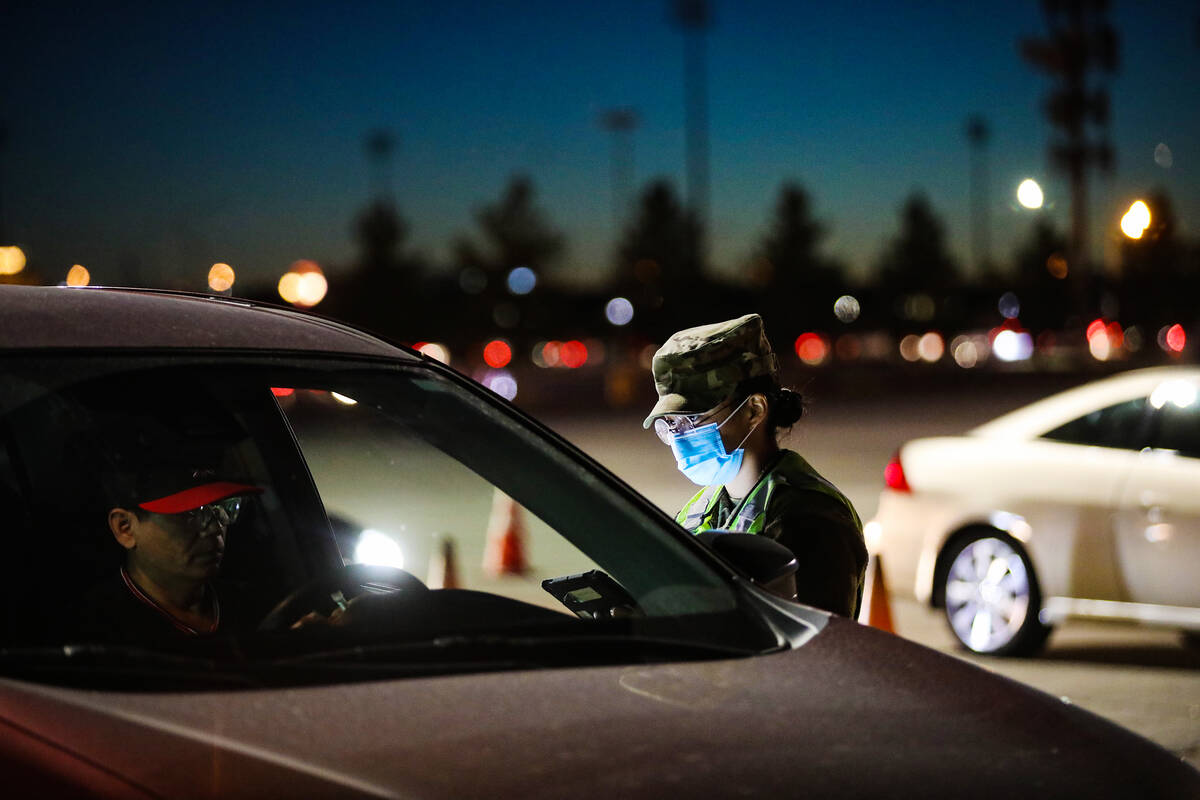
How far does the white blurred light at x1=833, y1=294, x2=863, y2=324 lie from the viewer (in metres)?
136

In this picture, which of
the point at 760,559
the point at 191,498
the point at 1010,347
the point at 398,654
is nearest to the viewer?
the point at 398,654

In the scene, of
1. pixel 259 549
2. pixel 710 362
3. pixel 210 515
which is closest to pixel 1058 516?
pixel 710 362

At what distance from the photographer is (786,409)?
3961 millimetres

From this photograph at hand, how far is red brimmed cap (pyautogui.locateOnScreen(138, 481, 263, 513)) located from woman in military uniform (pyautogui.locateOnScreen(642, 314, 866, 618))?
116 cm

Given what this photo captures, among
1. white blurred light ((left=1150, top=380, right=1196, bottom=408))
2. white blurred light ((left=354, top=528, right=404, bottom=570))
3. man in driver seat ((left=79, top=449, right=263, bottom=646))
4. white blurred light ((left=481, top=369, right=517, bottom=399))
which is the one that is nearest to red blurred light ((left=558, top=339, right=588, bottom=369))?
white blurred light ((left=481, top=369, right=517, bottom=399))

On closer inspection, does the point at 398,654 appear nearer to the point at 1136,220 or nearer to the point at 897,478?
the point at 897,478

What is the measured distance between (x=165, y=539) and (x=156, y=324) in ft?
2.08

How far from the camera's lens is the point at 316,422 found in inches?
1406

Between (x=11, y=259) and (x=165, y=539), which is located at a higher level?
(x=11, y=259)

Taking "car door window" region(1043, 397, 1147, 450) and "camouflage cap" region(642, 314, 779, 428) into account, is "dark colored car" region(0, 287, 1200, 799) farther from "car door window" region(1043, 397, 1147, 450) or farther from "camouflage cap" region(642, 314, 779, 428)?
"car door window" region(1043, 397, 1147, 450)

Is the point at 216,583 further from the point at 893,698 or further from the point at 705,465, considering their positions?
the point at 893,698

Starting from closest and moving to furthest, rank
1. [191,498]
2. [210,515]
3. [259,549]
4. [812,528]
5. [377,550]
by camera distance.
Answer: [191,498] → [210,515] → [812,528] → [259,549] → [377,550]

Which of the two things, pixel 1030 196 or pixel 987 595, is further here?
pixel 1030 196

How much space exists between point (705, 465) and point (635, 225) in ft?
427
